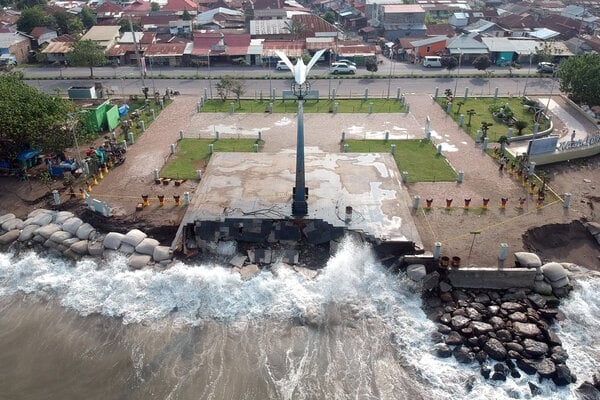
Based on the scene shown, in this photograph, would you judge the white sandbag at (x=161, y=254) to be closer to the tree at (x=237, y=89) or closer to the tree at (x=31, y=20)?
the tree at (x=237, y=89)

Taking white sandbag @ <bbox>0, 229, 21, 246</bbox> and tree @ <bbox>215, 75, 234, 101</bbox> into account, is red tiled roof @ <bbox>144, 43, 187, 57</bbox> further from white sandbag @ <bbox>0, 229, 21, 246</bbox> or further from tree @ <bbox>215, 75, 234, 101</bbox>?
white sandbag @ <bbox>0, 229, 21, 246</bbox>

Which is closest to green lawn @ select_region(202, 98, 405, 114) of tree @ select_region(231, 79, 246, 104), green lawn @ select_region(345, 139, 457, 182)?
tree @ select_region(231, 79, 246, 104)

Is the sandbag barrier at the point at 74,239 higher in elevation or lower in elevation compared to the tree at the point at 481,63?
lower

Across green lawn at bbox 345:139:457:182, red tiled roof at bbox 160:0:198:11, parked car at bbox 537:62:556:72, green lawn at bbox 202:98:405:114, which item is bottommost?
green lawn at bbox 202:98:405:114

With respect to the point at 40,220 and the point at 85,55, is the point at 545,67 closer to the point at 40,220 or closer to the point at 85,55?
the point at 85,55

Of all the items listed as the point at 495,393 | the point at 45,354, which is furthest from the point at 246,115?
the point at 495,393

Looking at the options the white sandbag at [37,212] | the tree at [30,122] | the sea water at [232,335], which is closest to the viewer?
the sea water at [232,335]

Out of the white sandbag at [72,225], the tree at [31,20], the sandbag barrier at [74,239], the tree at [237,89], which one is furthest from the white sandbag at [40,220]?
the tree at [31,20]
